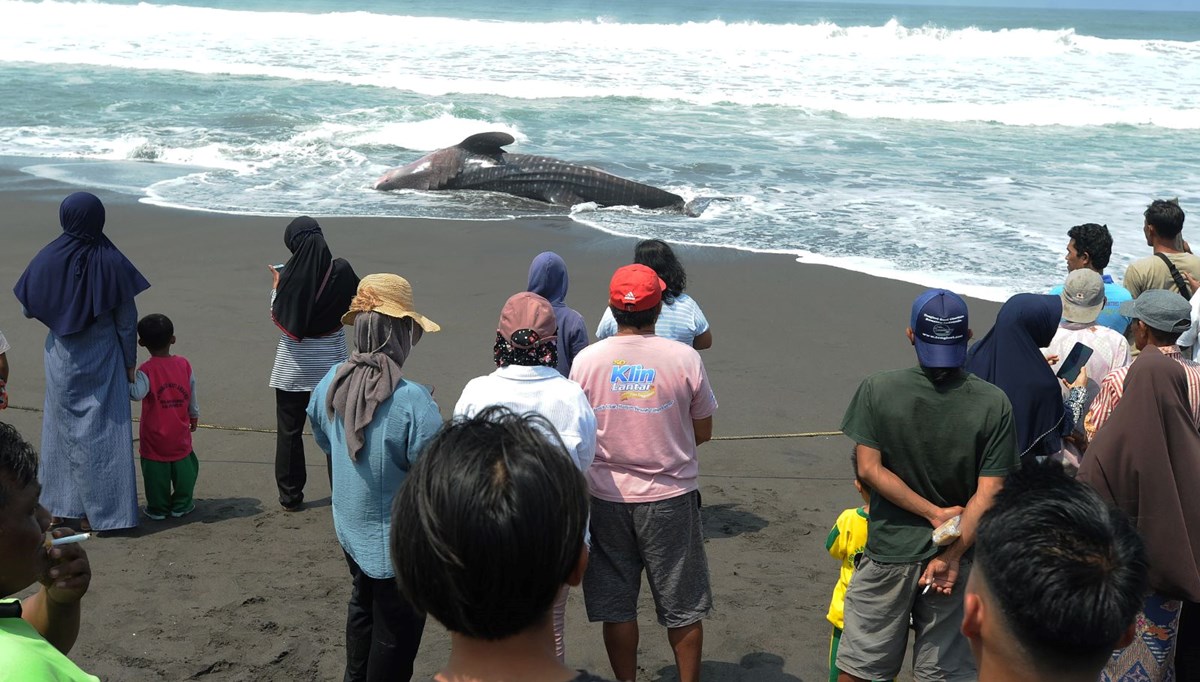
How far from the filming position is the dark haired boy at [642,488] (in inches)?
174

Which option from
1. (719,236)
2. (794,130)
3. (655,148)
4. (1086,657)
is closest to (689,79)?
(794,130)

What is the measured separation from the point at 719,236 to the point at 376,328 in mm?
8845

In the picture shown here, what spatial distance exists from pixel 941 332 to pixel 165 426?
4389mm

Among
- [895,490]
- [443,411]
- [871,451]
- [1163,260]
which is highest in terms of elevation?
[1163,260]

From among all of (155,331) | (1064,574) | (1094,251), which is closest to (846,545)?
(1064,574)

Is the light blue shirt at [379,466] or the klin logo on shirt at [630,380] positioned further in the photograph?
the klin logo on shirt at [630,380]

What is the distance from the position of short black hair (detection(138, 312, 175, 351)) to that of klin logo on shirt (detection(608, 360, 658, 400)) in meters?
3.23

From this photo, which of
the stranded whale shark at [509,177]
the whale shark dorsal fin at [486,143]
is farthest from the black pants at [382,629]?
the whale shark dorsal fin at [486,143]

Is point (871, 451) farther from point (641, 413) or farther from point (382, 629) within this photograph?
point (382, 629)

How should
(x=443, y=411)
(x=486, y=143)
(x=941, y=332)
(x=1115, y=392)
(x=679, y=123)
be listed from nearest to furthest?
(x=941, y=332) < (x=1115, y=392) < (x=443, y=411) < (x=486, y=143) < (x=679, y=123)

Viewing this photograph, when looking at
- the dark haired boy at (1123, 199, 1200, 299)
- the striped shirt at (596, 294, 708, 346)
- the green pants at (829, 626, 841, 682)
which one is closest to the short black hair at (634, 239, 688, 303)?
the striped shirt at (596, 294, 708, 346)

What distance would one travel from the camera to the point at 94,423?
6.11 metres

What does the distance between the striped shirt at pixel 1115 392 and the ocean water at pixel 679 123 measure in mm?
6519

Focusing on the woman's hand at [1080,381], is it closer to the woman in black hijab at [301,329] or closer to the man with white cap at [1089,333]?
the man with white cap at [1089,333]
